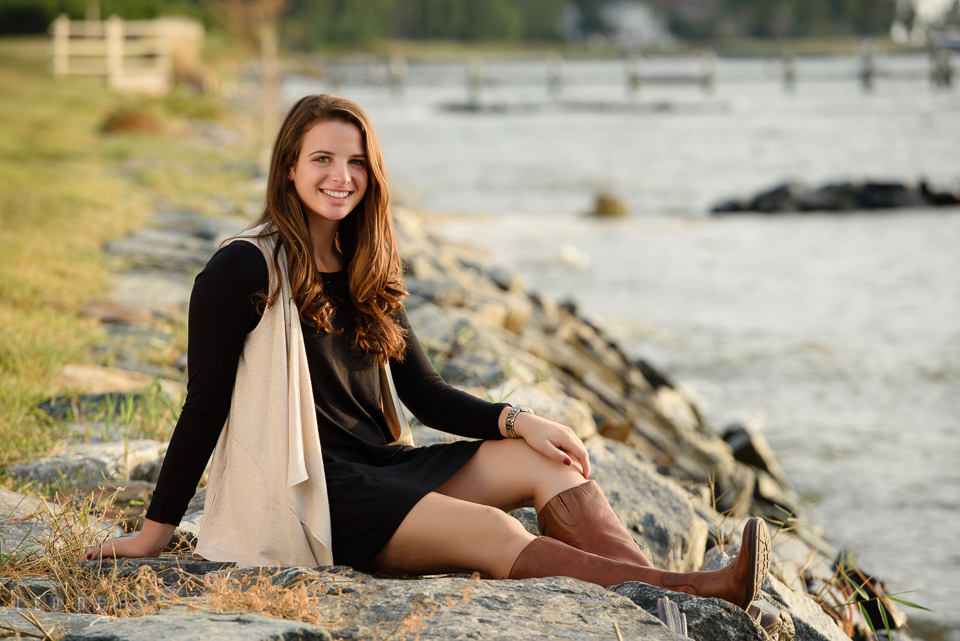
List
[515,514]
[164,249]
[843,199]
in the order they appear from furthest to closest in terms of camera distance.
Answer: [843,199] < [164,249] < [515,514]

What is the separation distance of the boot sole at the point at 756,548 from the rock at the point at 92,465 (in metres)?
1.97

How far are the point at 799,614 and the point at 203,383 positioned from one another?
1688mm

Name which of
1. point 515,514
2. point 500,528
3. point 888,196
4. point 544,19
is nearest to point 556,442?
point 500,528

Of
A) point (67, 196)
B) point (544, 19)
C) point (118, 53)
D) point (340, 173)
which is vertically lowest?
point (67, 196)

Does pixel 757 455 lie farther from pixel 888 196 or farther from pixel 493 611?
pixel 888 196

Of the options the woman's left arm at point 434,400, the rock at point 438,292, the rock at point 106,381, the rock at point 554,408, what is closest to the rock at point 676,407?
the rock at point 438,292

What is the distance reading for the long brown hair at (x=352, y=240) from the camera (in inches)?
93.0

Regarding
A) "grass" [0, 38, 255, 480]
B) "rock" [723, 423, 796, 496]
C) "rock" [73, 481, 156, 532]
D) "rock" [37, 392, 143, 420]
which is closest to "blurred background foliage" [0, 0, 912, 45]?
"grass" [0, 38, 255, 480]

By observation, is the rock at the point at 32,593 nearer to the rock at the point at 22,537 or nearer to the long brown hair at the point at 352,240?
the rock at the point at 22,537

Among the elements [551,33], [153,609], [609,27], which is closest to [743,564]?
[153,609]

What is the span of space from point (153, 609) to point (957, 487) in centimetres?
488

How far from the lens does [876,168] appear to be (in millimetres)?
20016

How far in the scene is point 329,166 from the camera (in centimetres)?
241

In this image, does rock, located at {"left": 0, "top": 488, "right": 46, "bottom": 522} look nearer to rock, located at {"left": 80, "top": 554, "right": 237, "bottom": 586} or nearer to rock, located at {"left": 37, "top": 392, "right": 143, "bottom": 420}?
rock, located at {"left": 80, "top": 554, "right": 237, "bottom": 586}
